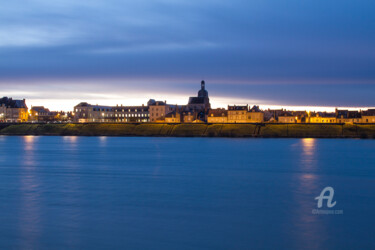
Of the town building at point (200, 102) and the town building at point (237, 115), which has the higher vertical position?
the town building at point (200, 102)

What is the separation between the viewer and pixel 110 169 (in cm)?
4184

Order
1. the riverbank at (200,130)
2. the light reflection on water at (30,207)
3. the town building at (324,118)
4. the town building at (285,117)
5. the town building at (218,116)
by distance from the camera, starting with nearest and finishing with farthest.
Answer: the light reflection on water at (30,207) → the riverbank at (200,130) → the town building at (218,116) → the town building at (285,117) → the town building at (324,118)

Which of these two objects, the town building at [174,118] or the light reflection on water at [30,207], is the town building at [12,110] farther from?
the light reflection on water at [30,207]

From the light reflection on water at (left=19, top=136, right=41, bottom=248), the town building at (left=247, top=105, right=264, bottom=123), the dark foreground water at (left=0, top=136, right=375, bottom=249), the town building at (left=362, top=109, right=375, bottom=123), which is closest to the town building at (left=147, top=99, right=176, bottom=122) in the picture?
the town building at (left=247, top=105, right=264, bottom=123)

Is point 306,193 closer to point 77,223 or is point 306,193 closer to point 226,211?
point 226,211

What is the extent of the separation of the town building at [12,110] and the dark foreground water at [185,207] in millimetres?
133307

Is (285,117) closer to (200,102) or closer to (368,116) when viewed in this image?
(368,116)

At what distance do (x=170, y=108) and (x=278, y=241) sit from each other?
5061 inches

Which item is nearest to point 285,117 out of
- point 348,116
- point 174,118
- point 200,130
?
point 348,116

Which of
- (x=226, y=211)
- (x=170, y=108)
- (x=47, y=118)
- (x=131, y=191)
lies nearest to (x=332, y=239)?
(x=226, y=211)

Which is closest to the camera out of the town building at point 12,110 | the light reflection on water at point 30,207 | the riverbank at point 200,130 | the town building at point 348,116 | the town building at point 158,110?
the light reflection on water at point 30,207

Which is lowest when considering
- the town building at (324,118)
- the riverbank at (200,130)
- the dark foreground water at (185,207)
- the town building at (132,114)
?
the dark foreground water at (185,207)

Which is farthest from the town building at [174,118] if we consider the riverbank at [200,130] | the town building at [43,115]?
the town building at [43,115]

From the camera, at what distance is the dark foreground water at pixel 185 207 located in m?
17.5
